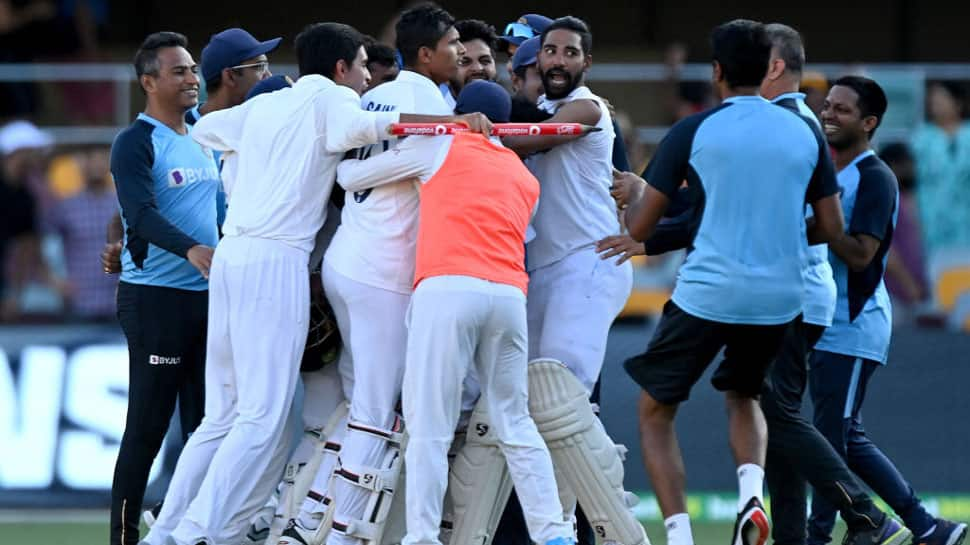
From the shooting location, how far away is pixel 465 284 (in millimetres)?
7238

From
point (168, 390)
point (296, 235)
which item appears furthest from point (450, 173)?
point (168, 390)

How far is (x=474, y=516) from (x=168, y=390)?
1576mm

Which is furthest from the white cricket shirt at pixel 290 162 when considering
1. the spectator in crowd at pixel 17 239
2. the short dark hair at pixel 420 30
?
the spectator in crowd at pixel 17 239

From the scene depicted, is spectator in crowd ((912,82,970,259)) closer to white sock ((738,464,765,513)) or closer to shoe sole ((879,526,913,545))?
shoe sole ((879,526,913,545))

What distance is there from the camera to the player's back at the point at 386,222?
295 inches

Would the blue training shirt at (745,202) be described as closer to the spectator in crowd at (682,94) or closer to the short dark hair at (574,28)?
the short dark hair at (574,28)

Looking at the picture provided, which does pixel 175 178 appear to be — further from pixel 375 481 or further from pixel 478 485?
pixel 478 485

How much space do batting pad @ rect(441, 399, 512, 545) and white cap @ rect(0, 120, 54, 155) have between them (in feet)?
21.8

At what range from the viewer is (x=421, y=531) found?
726 cm

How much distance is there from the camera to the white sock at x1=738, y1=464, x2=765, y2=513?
7137 mm

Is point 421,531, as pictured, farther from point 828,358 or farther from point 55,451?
point 55,451

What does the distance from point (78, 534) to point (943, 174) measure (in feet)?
21.1

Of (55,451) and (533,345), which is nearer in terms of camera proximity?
(533,345)

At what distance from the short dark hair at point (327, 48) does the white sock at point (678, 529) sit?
7.88ft
